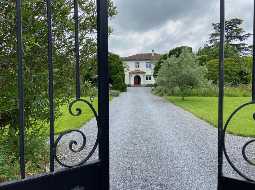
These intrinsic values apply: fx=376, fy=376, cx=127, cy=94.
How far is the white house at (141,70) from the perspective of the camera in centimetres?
6147

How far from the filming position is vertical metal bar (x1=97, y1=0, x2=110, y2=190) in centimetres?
183

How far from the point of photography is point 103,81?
185cm

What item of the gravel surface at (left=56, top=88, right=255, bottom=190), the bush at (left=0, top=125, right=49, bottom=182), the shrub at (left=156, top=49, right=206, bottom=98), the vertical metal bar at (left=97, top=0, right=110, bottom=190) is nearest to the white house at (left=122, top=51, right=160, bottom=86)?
the shrub at (left=156, top=49, right=206, bottom=98)

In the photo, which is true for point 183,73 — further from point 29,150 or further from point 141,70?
point 141,70

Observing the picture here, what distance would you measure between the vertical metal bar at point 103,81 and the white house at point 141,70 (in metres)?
58.5

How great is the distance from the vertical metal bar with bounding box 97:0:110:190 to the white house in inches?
2303

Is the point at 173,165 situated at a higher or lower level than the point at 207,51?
lower

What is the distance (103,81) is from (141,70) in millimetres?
61176

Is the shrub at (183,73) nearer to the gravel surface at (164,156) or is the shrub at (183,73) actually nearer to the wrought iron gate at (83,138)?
the gravel surface at (164,156)

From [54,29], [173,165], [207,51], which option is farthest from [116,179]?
[207,51]

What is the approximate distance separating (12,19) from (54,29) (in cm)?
71

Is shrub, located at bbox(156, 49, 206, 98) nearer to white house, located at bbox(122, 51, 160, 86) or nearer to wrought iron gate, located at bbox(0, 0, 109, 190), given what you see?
wrought iron gate, located at bbox(0, 0, 109, 190)

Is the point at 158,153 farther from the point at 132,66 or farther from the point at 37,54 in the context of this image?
the point at 132,66

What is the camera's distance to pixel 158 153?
6266 mm
